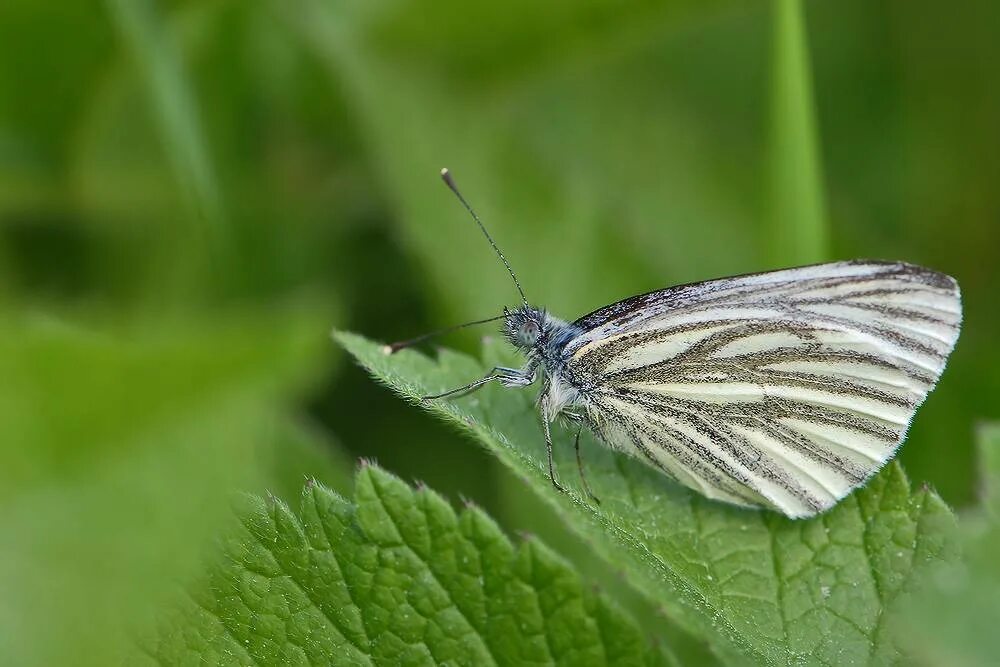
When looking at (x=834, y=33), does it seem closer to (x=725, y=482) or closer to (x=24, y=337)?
(x=725, y=482)

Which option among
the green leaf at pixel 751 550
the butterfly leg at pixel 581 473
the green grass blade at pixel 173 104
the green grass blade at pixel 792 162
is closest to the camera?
the green leaf at pixel 751 550

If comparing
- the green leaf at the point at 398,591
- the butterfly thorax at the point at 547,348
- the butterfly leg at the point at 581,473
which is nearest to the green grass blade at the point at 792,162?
the butterfly thorax at the point at 547,348

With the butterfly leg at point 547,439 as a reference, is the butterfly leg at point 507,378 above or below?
above

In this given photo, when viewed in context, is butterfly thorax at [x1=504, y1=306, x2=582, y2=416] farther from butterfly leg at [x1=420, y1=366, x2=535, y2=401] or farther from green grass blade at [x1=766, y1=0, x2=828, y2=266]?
green grass blade at [x1=766, y1=0, x2=828, y2=266]

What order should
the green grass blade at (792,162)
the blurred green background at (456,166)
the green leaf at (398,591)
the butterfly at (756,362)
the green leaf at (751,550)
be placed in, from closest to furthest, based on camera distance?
the green leaf at (398,591) → the green leaf at (751,550) → the butterfly at (756,362) → the green grass blade at (792,162) → the blurred green background at (456,166)

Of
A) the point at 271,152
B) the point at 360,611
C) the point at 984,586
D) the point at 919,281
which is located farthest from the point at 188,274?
the point at 984,586

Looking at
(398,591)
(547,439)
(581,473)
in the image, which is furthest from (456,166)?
(398,591)

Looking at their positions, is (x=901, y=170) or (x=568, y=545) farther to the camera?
(x=901, y=170)

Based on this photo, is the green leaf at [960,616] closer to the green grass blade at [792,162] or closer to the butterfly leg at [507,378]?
the butterfly leg at [507,378]
